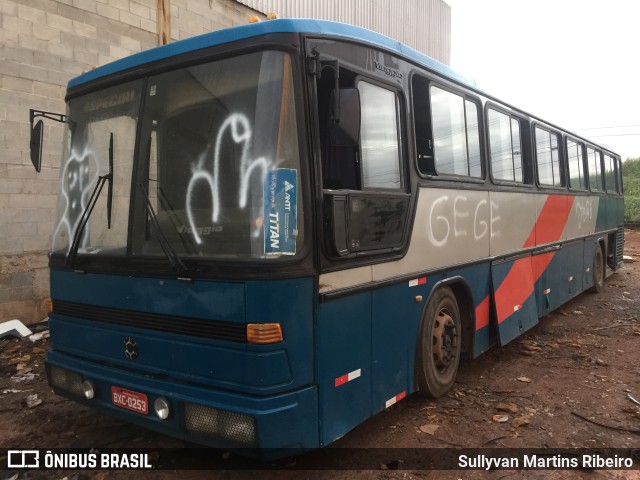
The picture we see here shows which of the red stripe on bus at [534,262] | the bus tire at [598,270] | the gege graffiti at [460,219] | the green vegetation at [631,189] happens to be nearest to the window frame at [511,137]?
the gege graffiti at [460,219]

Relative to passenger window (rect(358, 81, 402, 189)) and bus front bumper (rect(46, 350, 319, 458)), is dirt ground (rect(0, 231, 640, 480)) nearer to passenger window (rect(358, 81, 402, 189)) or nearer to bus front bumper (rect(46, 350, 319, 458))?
bus front bumper (rect(46, 350, 319, 458))

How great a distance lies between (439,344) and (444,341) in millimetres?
146

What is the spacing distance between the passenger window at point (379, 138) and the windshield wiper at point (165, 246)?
129 cm

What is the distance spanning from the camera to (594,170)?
9.99 meters

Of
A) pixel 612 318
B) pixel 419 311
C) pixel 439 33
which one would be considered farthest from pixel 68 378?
pixel 439 33

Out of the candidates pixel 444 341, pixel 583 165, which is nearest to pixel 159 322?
pixel 444 341

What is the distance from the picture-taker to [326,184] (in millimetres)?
3057

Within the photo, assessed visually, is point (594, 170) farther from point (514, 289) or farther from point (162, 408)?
point (162, 408)

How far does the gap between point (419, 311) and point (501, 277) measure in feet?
6.36

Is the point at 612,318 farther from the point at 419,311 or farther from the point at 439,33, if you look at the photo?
the point at 439,33

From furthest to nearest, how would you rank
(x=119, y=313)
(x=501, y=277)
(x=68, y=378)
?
1. (x=501, y=277)
2. (x=68, y=378)
3. (x=119, y=313)

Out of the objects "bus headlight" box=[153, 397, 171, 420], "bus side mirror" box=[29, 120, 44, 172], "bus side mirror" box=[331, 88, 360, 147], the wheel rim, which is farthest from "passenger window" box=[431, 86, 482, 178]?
"bus side mirror" box=[29, 120, 44, 172]

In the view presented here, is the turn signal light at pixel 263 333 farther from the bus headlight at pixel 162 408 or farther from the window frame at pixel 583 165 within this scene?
the window frame at pixel 583 165

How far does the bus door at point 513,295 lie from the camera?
5430 millimetres
